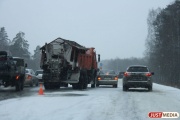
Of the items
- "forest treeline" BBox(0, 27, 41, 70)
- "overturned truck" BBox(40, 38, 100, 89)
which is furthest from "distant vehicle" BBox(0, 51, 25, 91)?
"forest treeline" BBox(0, 27, 41, 70)

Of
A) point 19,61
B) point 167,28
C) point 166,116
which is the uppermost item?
point 167,28

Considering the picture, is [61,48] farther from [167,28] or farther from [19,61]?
[167,28]

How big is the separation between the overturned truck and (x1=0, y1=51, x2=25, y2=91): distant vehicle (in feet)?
5.40

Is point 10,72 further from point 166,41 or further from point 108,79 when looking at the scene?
point 166,41

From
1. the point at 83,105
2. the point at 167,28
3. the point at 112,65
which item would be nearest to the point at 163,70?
the point at 167,28

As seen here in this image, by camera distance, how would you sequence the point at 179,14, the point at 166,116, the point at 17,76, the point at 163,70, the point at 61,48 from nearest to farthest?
the point at 166,116 → the point at 17,76 → the point at 61,48 → the point at 179,14 → the point at 163,70

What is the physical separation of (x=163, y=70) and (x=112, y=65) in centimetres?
10730

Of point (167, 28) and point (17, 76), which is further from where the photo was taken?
point (167, 28)

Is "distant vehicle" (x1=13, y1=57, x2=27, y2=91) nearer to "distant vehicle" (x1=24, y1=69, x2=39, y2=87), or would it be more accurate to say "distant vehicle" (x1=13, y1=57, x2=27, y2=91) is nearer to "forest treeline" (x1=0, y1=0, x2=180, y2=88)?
"distant vehicle" (x1=24, y1=69, x2=39, y2=87)

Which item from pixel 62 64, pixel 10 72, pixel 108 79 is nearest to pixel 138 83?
pixel 62 64

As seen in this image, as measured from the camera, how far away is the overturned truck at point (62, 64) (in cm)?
2669

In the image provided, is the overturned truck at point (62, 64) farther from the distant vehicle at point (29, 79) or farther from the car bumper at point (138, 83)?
the distant vehicle at point (29, 79)

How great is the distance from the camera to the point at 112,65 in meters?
181

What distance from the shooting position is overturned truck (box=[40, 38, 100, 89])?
26.7 meters
